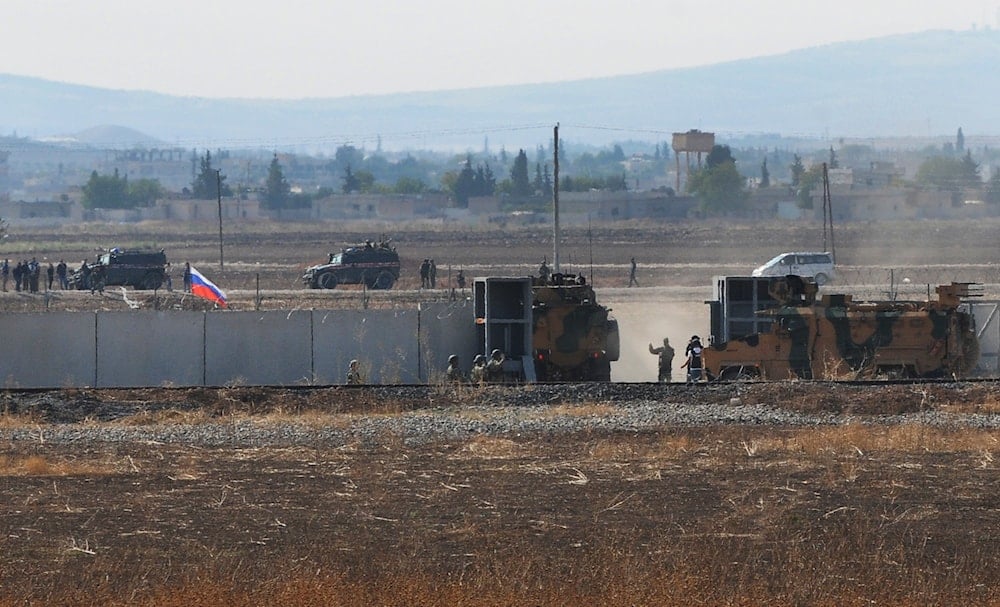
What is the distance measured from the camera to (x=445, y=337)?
35625 millimetres

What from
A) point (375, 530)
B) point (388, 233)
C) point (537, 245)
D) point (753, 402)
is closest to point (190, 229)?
point (388, 233)

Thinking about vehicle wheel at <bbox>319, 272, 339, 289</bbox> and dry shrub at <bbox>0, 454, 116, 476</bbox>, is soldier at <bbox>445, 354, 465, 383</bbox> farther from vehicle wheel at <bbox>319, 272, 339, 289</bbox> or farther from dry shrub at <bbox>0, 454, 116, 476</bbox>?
vehicle wheel at <bbox>319, 272, 339, 289</bbox>

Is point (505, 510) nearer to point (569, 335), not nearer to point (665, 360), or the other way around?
point (569, 335)

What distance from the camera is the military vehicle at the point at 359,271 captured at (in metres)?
63.4

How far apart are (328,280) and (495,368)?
31.7 m

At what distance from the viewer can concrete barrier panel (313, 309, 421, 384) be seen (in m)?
35.3

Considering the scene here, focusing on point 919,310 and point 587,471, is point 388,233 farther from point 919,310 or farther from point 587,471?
point 587,471

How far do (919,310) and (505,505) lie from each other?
16887mm

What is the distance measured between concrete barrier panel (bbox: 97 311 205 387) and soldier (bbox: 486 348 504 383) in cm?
662

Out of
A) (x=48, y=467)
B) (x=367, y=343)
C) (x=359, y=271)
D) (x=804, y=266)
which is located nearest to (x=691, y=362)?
(x=367, y=343)

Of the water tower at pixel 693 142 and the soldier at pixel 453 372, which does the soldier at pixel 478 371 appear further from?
the water tower at pixel 693 142

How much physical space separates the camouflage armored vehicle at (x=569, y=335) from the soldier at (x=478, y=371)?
3.82ft

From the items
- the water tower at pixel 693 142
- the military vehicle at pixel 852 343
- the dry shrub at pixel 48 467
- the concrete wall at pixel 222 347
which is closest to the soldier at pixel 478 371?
the concrete wall at pixel 222 347

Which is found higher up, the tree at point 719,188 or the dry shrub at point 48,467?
the tree at point 719,188
